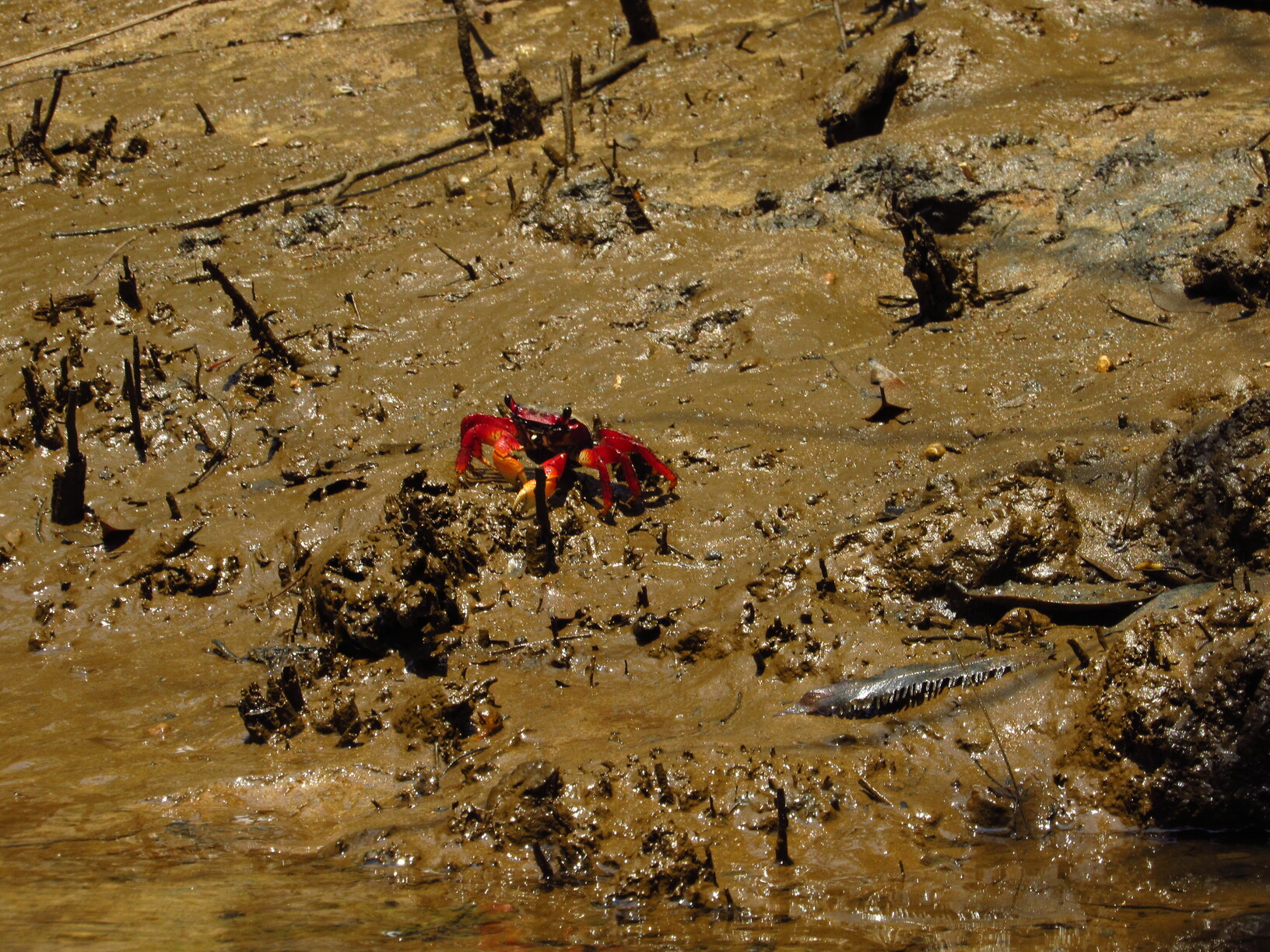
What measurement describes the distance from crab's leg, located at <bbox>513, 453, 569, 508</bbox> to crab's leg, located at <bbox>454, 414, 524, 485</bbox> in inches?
4.4

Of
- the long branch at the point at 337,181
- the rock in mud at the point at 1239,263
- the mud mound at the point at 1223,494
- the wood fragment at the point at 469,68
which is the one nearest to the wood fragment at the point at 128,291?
the long branch at the point at 337,181

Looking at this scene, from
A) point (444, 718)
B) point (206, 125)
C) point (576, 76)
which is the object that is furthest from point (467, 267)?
point (444, 718)

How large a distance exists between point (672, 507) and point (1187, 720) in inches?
110

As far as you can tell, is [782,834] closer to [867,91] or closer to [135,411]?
[135,411]

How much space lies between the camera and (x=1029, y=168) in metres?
7.69

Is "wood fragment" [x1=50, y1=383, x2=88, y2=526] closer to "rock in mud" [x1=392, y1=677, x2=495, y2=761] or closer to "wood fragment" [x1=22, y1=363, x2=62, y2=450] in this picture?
"wood fragment" [x1=22, y1=363, x2=62, y2=450]

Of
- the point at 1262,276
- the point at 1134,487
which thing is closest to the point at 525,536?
the point at 1134,487

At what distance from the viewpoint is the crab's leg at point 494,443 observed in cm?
566

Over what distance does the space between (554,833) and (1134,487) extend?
3219mm

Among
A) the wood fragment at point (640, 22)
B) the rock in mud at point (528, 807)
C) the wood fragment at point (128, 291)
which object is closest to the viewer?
the rock in mud at point (528, 807)

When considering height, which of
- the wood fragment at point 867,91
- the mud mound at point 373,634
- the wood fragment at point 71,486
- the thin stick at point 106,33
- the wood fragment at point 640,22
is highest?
the thin stick at point 106,33

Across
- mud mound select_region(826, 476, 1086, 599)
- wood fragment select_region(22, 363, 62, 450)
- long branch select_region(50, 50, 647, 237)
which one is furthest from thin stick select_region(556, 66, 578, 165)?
mud mound select_region(826, 476, 1086, 599)

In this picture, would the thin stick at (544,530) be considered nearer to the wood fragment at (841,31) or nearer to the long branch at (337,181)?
the long branch at (337,181)

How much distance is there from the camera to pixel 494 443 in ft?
18.7
